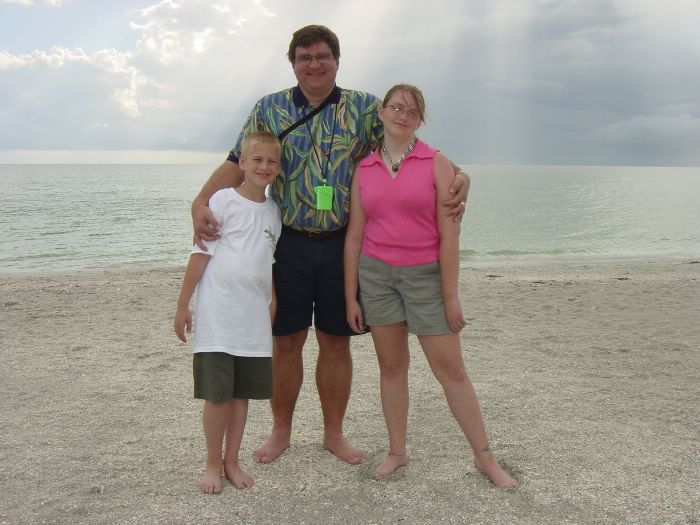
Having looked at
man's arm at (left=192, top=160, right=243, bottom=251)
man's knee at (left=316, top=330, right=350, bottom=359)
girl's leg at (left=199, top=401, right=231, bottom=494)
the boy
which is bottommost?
girl's leg at (left=199, top=401, right=231, bottom=494)

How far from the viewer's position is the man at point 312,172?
326cm

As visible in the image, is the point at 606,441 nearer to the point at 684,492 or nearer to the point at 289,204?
the point at 684,492

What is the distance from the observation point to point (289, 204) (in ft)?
10.9

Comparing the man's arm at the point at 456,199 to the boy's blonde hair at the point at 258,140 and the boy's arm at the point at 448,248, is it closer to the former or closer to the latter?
the boy's arm at the point at 448,248

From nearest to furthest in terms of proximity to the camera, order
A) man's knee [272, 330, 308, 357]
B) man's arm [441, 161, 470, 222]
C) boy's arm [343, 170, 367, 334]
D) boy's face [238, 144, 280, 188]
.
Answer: man's arm [441, 161, 470, 222]
boy's face [238, 144, 280, 188]
boy's arm [343, 170, 367, 334]
man's knee [272, 330, 308, 357]

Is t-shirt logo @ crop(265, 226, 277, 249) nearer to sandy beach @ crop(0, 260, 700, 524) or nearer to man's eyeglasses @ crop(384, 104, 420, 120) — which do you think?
man's eyeglasses @ crop(384, 104, 420, 120)

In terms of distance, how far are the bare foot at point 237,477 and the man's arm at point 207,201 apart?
1.23m

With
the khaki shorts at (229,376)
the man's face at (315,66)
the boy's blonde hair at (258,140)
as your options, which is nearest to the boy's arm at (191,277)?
the khaki shorts at (229,376)

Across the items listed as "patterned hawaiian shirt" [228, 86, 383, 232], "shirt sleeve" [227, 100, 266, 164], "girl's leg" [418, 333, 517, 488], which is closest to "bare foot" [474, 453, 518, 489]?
"girl's leg" [418, 333, 517, 488]

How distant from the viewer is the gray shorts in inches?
122

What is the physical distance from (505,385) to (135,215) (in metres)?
31.3

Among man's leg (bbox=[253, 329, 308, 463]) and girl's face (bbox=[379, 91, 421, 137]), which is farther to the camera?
man's leg (bbox=[253, 329, 308, 463])

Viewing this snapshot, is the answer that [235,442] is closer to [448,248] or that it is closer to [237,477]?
[237,477]

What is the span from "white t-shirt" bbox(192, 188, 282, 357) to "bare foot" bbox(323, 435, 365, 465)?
95cm
